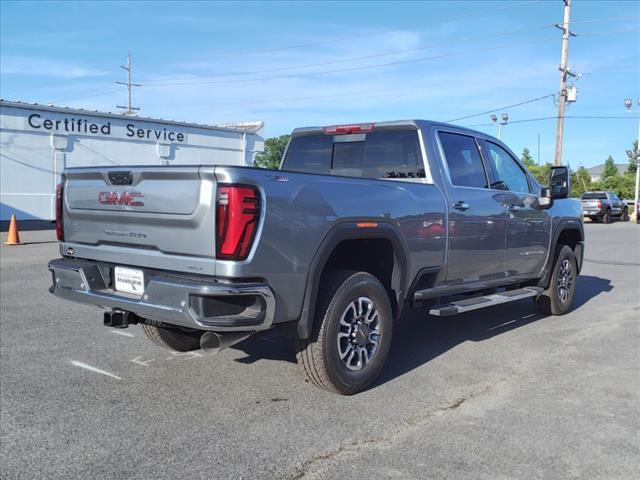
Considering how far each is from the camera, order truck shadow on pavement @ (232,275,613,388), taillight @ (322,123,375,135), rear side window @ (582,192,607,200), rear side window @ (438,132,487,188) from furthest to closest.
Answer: rear side window @ (582,192,607,200) < taillight @ (322,123,375,135) < rear side window @ (438,132,487,188) < truck shadow on pavement @ (232,275,613,388)

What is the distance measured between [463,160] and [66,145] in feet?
70.5

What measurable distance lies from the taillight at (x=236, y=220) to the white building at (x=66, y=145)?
20.9 meters

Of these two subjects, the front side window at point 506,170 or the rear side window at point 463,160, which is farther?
the front side window at point 506,170

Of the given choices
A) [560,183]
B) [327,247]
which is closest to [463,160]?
[560,183]

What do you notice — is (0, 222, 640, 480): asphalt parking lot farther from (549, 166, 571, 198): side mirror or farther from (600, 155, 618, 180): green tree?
(600, 155, 618, 180): green tree

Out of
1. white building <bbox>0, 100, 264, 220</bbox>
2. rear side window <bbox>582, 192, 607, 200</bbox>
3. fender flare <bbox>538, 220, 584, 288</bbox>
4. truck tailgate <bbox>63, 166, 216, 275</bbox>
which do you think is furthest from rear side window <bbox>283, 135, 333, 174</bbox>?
rear side window <bbox>582, 192, 607, 200</bbox>

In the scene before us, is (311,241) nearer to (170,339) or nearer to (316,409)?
(316,409)

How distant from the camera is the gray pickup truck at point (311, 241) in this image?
138 inches

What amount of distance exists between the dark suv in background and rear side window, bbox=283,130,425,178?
91.6 ft

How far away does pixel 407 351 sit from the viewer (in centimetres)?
551

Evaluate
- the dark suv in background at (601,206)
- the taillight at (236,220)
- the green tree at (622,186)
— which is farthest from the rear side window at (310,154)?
the green tree at (622,186)

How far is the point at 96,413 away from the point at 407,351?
9.17ft

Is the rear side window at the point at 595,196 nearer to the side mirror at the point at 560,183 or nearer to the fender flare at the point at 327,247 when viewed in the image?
the side mirror at the point at 560,183

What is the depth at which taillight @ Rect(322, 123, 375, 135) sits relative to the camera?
5507 mm
